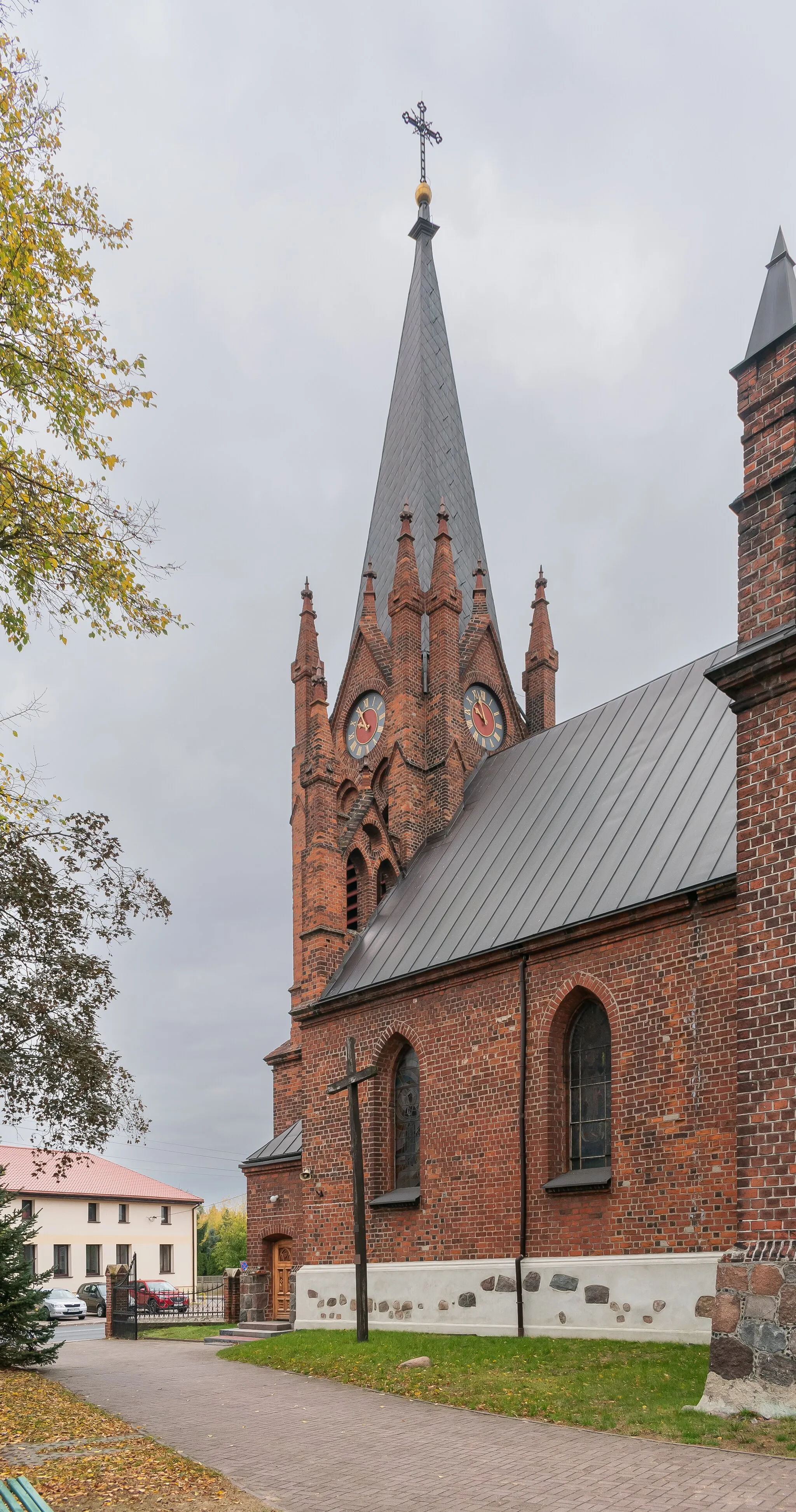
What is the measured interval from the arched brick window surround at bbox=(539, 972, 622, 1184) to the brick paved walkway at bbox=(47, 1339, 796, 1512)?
404cm

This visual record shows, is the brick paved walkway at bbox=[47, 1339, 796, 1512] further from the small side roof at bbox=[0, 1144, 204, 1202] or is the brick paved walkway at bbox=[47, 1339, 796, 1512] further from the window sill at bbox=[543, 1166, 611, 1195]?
the small side roof at bbox=[0, 1144, 204, 1202]

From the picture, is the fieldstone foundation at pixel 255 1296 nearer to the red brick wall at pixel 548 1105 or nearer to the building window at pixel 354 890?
the red brick wall at pixel 548 1105

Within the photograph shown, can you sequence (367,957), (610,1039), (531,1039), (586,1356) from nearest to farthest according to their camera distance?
(586,1356) → (610,1039) → (531,1039) → (367,957)

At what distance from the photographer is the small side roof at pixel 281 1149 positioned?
80.1 feet

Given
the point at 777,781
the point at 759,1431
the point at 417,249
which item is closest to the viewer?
the point at 759,1431

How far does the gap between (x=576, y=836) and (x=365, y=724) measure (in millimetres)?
10345

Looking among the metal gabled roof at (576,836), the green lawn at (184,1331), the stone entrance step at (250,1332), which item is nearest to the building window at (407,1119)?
the metal gabled roof at (576,836)

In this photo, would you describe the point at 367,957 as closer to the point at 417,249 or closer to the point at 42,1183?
the point at 417,249

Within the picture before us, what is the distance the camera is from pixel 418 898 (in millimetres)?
21703

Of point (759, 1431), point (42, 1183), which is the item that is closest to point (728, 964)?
point (759, 1431)

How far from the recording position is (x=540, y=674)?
28.7 meters

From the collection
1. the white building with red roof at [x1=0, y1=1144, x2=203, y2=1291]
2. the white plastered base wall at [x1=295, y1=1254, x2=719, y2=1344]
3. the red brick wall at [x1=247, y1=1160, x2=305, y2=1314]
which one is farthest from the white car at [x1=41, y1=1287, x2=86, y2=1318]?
the white plastered base wall at [x1=295, y1=1254, x2=719, y2=1344]

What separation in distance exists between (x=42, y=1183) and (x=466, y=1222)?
128ft

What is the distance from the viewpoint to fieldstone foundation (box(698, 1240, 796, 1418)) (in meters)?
9.00
